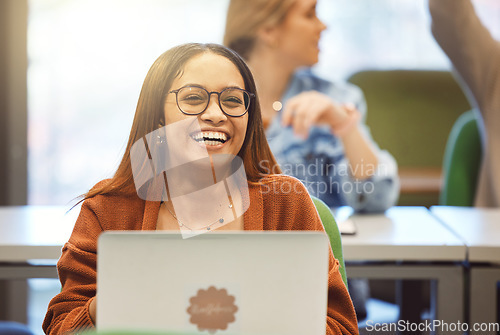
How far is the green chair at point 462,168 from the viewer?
207 cm

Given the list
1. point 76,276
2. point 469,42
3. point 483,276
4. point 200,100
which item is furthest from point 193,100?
point 469,42

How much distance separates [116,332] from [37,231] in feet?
3.87

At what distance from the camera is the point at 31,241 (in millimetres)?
1344

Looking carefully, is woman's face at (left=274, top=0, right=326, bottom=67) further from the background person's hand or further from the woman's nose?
the woman's nose

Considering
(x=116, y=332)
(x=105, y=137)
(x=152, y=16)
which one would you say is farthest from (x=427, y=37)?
(x=116, y=332)

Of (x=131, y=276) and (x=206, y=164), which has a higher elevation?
(x=206, y=164)

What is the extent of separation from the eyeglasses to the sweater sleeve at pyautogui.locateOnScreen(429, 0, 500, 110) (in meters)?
1.52

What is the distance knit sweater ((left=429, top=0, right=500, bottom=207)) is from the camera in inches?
82.4

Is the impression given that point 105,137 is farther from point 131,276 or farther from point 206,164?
point 131,276

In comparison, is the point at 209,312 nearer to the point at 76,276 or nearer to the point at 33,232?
the point at 76,276

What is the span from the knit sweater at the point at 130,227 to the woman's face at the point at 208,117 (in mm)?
121

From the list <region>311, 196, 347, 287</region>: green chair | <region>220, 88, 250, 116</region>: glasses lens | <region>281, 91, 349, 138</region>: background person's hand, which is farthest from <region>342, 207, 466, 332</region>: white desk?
<region>220, 88, 250, 116</region>: glasses lens

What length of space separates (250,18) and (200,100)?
47.1 inches

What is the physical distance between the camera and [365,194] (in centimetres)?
169
